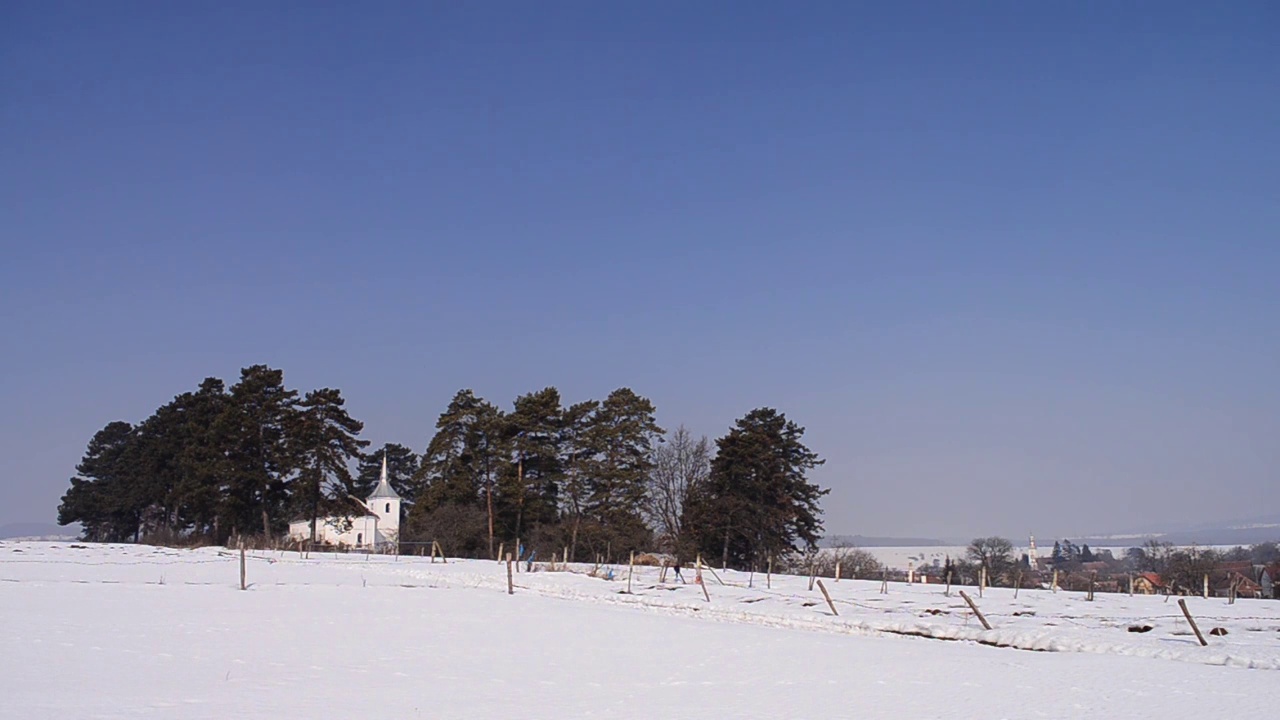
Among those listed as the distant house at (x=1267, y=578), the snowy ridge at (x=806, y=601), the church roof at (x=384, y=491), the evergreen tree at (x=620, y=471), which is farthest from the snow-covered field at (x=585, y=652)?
the church roof at (x=384, y=491)

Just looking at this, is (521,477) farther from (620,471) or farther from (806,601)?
(806,601)

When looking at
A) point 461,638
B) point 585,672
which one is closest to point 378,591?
point 461,638

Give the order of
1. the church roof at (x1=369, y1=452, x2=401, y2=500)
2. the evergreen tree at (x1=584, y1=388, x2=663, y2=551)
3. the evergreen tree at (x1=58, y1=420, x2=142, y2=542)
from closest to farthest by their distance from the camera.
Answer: the evergreen tree at (x1=584, y1=388, x2=663, y2=551), the evergreen tree at (x1=58, y1=420, x2=142, y2=542), the church roof at (x1=369, y1=452, x2=401, y2=500)

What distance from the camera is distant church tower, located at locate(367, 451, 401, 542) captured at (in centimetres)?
10194

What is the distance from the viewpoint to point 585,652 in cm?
2480

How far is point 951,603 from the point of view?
1661 inches

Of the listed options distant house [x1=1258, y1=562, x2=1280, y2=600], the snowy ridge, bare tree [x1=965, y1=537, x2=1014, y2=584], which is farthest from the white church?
distant house [x1=1258, y1=562, x2=1280, y2=600]

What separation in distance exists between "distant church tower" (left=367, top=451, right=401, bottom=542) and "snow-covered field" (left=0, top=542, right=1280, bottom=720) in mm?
55122

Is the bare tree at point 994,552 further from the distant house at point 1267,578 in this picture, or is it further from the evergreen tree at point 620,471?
the evergreen tree at point 620,471

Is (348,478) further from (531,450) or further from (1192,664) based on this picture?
Result: (1192,664)

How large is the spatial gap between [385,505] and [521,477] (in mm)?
39551

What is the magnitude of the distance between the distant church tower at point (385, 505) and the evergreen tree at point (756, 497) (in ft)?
141

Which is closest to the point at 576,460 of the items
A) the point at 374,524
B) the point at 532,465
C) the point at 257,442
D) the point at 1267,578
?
the point at 532,465

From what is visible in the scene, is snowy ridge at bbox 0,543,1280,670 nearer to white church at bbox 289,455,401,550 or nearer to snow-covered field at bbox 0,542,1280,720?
snow-covered field at bbox 0,542,1280,720
